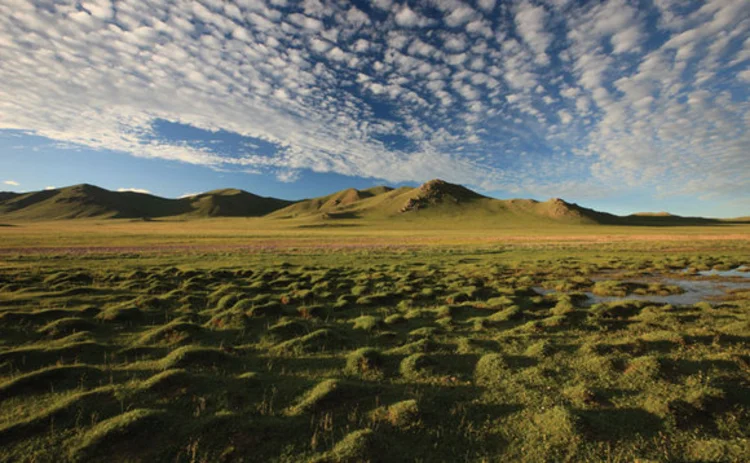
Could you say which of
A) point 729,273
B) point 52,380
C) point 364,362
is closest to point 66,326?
point 52,380

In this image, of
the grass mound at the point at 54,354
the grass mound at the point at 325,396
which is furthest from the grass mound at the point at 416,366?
the grass mound at the point at 54,354

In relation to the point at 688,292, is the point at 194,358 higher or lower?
higher

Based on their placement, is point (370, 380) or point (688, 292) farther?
point (688, 292)

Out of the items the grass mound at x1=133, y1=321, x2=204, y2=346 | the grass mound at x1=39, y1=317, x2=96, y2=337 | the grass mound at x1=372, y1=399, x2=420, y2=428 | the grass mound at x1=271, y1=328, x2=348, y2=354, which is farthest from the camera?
the grass mound at x1=39, y1=317, x2=96, y2=337

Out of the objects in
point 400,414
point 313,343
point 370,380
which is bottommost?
point 370,380

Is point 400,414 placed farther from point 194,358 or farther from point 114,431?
point 194,358

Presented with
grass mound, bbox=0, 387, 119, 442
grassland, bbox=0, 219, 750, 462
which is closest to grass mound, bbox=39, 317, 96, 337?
grassland, bbox=0, 219, 750, 462

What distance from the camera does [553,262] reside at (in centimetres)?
4109

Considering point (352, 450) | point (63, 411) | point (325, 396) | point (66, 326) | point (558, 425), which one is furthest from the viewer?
point (66, 326)

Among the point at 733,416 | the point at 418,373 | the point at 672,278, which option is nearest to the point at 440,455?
the point at 418,373

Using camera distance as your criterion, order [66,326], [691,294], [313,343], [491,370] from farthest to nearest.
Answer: [691,294] < [66,326] < [313,343] < [491,370]

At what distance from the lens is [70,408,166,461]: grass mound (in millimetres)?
6961

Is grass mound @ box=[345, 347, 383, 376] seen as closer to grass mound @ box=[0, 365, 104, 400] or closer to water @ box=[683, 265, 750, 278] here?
grass mound @ box=[0, 365, 104, 400]

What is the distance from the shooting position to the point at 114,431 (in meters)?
7.36
